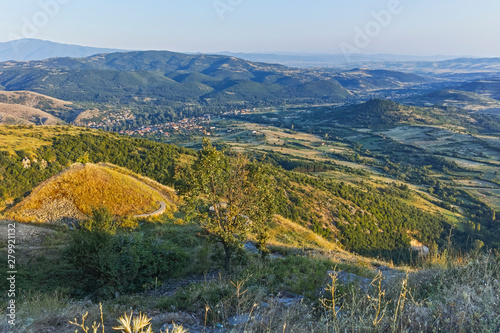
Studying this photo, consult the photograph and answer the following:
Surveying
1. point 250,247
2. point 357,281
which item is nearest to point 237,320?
point 357,281

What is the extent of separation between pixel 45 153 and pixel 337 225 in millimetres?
56403

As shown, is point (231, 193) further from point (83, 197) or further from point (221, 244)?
point (83, 197)

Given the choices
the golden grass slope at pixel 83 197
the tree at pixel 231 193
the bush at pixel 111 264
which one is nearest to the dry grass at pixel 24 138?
the golden grass slope at pixel 83 197

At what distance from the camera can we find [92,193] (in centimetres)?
2416

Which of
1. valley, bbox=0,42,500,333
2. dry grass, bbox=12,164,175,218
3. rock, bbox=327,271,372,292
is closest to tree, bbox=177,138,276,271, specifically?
valley, bbox=0,42,500,333

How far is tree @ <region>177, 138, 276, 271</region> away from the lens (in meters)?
12.1

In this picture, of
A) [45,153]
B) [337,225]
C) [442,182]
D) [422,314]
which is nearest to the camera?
[422,314]

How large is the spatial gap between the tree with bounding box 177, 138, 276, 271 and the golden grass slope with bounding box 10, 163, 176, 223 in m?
12.0

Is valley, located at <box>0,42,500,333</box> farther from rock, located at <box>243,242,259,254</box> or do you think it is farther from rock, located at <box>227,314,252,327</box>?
rock, located at <box>243,242,259,254</box>

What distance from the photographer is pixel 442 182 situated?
100 metres

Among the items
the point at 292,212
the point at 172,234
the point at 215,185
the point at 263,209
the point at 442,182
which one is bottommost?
the point at 442,182

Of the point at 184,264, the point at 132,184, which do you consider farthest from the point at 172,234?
the point at 132,184

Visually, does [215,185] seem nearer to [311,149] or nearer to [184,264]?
[184,264]

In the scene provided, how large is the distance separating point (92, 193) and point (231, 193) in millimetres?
17731
